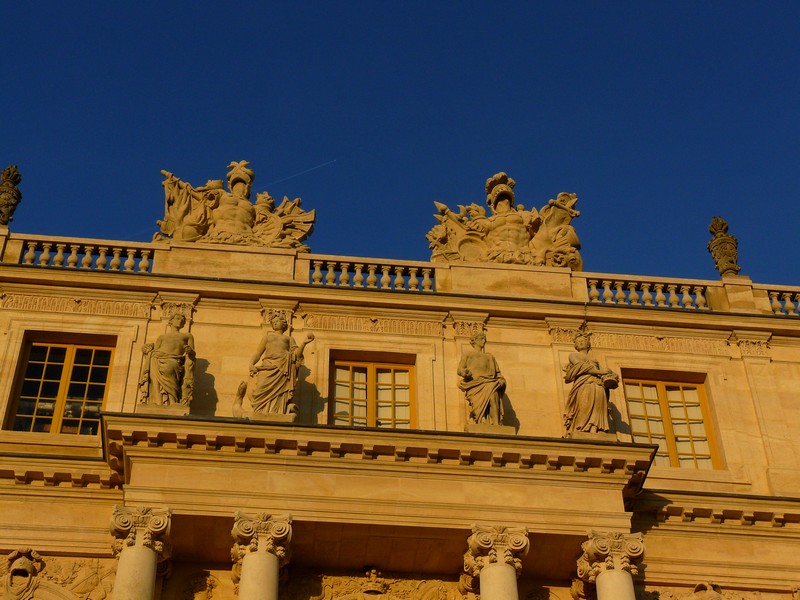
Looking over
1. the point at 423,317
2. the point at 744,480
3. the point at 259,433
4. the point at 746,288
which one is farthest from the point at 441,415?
the point at 746,288

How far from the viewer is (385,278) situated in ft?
82.1

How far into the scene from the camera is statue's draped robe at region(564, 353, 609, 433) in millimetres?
22094

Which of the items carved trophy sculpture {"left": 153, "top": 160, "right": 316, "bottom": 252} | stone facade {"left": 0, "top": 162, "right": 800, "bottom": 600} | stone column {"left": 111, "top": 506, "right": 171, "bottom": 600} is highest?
carved trophy sculpture {"left": 153, "top": 160, "right": 316, "bottom": 252}

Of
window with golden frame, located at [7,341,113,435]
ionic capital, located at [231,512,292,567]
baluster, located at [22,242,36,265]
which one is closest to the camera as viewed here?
ionic capital, located at [231,512,292,567]

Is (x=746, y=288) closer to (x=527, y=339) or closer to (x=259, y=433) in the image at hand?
(x=527, y=339)

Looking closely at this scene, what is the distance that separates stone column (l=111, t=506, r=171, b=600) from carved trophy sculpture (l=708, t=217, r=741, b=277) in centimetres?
1244

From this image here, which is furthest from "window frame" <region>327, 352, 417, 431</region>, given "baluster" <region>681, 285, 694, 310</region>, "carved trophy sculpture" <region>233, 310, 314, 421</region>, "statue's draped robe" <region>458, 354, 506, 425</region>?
"baluster" <region>681, 285, 694, 310</region>

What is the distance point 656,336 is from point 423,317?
4348 mm

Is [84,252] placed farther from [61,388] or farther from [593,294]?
[593,294]

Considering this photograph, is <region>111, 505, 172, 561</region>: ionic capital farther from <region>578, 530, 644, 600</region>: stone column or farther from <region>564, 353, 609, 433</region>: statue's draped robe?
<region>564, 353, 609, 433</region>: statue's draped robe

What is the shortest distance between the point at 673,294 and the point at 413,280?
5037 millimetres

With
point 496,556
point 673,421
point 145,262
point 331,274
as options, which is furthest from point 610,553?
point 145,262

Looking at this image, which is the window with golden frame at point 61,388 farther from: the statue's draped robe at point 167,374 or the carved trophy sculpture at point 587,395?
the carved trophy sculpture at point 587,395

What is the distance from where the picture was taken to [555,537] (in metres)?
20.7
